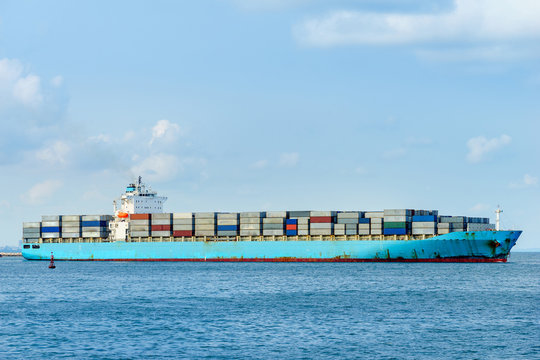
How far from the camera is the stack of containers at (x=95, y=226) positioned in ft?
381

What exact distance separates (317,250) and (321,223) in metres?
3.50

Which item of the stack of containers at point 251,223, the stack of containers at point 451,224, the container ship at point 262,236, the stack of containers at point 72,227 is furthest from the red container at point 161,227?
the stack of containers at point 451,224

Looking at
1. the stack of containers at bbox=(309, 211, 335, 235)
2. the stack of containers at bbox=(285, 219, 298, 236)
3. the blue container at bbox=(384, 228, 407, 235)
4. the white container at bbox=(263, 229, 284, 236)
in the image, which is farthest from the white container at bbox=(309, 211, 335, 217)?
the blue container at bbox=(384, 228, 407, 235)

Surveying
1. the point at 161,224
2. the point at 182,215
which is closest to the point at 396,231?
the point at 182,215

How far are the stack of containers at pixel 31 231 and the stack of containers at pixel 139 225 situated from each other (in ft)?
57.0

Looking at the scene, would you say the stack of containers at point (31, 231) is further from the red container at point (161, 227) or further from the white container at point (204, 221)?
the white container at point (204, 221)

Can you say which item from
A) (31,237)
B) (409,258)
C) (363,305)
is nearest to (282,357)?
(363,305)

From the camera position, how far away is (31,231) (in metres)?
120

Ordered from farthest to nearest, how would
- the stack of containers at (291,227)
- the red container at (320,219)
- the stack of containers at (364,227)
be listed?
the stack of containers at (291,227)
the red container at (320,219)
the stack of containers at (364,227)

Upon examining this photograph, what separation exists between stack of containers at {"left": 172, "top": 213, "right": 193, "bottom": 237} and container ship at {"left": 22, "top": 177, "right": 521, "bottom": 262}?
0.14 metres

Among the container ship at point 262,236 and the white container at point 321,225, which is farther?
the white container at point 321,225

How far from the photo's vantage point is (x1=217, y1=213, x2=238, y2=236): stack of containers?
10569 centimetres

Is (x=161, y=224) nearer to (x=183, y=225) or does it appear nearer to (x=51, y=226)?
(x=183, y=225)

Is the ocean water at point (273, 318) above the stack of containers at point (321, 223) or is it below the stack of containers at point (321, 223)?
below
